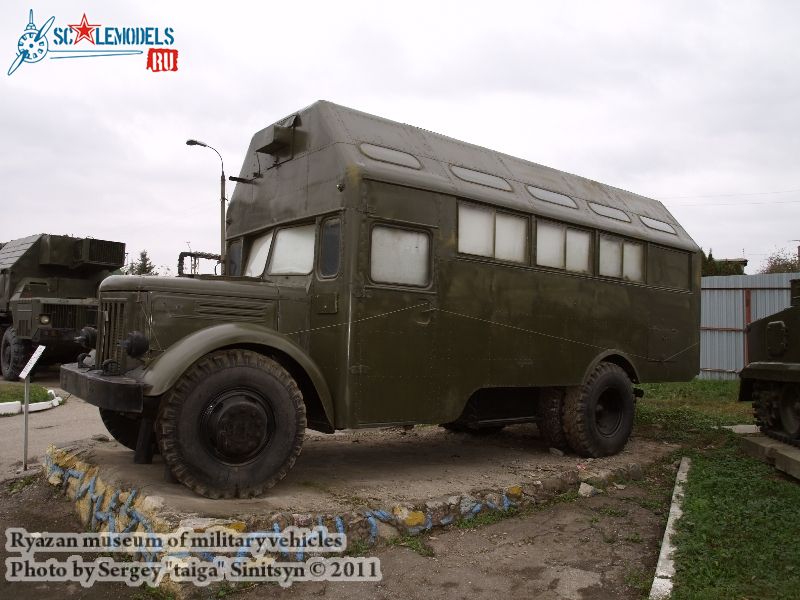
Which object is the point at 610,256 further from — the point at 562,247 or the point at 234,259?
the point at 234,259

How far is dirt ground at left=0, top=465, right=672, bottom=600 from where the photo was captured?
13.5ft

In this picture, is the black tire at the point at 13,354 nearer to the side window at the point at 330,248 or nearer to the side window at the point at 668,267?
the side window at the point at 330,248

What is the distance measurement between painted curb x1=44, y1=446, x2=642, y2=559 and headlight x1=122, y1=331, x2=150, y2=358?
3.17 ft

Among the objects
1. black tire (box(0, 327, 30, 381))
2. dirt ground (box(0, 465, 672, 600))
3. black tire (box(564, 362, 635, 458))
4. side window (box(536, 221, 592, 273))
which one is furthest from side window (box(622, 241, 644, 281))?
black tire (box(0, 327, 30, 381))

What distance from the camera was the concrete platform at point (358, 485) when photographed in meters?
4.48

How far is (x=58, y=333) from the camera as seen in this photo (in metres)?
14.9

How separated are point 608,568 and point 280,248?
12.5ft

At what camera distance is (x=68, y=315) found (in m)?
15.2

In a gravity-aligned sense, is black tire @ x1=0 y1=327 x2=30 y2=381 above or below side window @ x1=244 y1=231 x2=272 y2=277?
below

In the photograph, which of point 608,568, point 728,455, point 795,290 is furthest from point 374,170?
point 795,290

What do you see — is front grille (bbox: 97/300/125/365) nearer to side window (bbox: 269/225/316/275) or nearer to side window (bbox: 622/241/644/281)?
side window (bbox: 269/225/316/275)

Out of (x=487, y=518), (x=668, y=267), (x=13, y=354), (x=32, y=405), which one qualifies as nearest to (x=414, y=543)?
(x=487, y=518)

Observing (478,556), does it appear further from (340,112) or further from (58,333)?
(58,333)

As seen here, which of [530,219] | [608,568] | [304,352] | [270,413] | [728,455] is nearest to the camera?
[608,568]
